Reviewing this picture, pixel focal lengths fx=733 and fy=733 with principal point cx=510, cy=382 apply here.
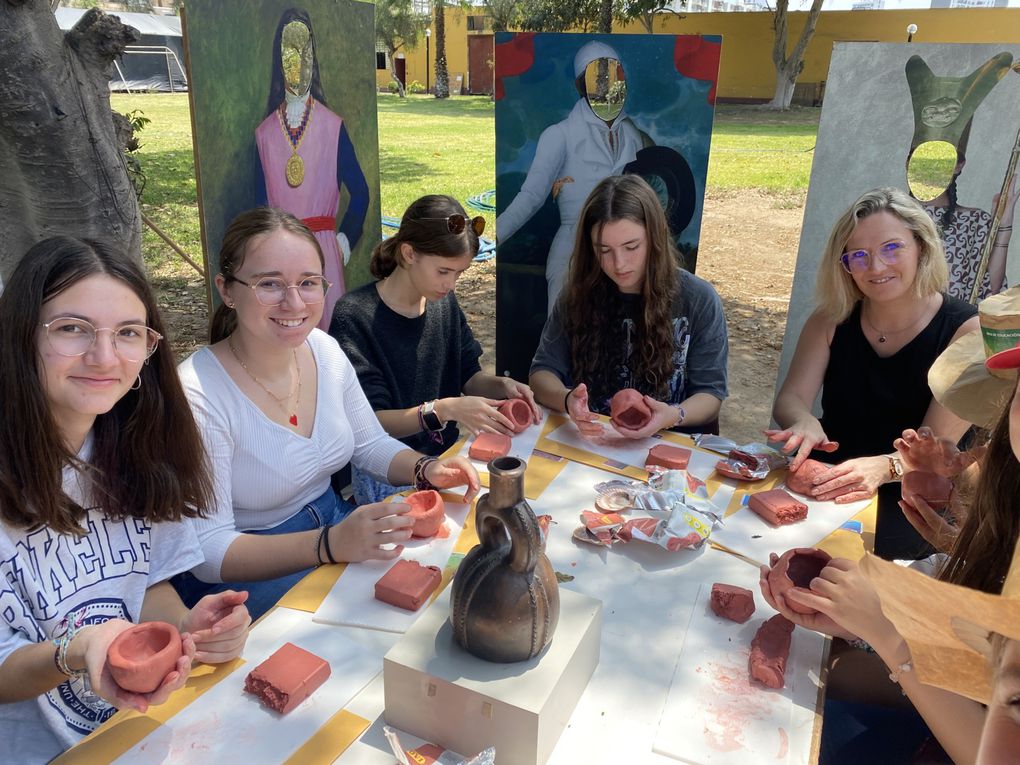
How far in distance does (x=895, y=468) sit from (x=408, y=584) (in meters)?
1.52

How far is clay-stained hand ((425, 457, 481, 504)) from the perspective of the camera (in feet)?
6.78

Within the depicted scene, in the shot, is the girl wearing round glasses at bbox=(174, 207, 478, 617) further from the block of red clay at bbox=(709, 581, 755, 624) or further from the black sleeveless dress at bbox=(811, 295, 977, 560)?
the black sleeveless dress at bbox=(811, 295, 977, 560)

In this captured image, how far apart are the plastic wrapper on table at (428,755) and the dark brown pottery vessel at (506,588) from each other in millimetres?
156

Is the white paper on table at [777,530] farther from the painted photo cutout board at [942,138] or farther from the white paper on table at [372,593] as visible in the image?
the painted photo cutout board at [942,138]

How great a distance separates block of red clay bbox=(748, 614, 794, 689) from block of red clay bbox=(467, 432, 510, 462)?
963 mm

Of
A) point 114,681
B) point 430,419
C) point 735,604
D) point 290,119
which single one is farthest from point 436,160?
point 114,681

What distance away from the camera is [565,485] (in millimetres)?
2188

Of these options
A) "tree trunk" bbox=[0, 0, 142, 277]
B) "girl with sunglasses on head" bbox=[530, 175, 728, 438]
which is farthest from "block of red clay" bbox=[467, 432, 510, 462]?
"tree trunk" bbox=[0, 0, 142, 277]

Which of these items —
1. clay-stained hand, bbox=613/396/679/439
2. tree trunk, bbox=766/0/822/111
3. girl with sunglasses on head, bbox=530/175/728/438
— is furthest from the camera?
tree trunk, bbox=766/0/822/111

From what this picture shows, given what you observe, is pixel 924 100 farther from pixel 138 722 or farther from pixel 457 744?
pixel 138 722

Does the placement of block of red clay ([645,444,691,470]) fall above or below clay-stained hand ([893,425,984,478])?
below

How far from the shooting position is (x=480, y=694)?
1.23 metres

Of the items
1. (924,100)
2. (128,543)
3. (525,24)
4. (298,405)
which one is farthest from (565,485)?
(525,24)

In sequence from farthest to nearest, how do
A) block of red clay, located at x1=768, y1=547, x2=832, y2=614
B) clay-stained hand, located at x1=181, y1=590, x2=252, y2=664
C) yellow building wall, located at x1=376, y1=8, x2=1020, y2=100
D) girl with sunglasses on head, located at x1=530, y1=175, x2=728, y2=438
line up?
yellow building wall, located at x1=376, y1=8, x2=1020, y2=100 < girl with sunglasses on head, located at x1=530, y1=175, x2=728, y2=438 < block of red clay, located at x1=768, y1=547, x2=832, y2=614 < clay-stained hand, located at x1=181, y1=590, x2=252, y2=664
